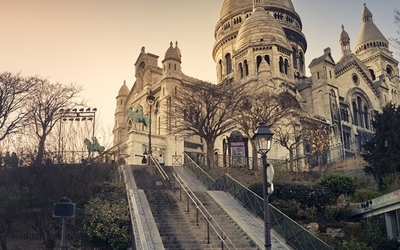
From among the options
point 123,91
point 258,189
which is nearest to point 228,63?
point 123,91

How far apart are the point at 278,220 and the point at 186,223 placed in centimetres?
357

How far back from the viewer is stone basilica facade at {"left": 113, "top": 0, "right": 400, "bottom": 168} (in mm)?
46375

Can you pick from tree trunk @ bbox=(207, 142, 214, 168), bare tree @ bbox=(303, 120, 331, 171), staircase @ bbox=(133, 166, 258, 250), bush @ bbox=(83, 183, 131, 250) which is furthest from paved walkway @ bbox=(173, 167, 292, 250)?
bare tree @ bbox=(303, 120, 331, 171)

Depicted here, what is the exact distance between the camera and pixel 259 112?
3338cm

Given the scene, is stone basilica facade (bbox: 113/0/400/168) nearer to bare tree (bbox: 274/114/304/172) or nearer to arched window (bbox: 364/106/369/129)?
arched window (bbox: 364/106/369/129)

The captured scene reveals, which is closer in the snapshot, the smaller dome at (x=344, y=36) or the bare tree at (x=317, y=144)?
the bare tree at (x=317, y=144)

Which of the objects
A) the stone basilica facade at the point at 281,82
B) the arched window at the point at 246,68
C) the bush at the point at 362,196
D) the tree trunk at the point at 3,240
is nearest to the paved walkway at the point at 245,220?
the bush at the point at 362,196

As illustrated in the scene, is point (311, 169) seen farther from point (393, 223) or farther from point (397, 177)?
point (393, 223)

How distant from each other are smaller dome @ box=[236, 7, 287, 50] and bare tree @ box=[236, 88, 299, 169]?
20419mm

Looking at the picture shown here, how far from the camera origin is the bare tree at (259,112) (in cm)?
3253

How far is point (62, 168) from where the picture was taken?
21250mm

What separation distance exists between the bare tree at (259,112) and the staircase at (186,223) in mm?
11708

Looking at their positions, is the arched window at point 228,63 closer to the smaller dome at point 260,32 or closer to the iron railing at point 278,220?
the smaller dome at point 260,32

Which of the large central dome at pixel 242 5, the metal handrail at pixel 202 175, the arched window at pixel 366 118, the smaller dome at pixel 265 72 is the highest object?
the large central dome at pixel 242 5
